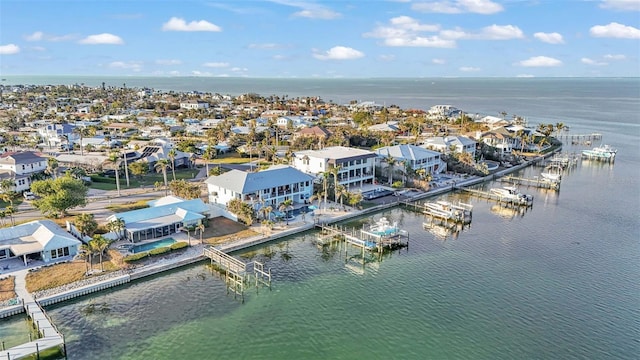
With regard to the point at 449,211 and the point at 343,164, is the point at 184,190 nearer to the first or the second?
the point at 343,164

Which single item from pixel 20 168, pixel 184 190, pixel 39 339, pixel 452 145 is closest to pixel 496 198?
pixel 452 145

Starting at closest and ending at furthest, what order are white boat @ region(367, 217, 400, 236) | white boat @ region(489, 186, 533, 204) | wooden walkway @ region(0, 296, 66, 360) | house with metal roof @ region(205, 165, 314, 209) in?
wooden walkway @ region(0, 296, 66, 360) < white boat @ region(367, 217, 400, 236) < house with metal roof @ region(205, 165, 314, 209) < white boat @ region(489, 186, 533, 204)

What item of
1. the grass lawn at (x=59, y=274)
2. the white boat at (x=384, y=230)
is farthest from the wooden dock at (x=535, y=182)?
the grass lawn at (x=59, y=274)

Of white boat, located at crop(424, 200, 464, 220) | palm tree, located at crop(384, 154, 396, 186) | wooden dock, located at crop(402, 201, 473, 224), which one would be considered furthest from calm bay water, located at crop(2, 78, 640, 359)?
palm tree, located at crop(384, 154, 396, 186)

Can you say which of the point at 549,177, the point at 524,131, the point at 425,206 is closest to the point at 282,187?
the point at 425,206

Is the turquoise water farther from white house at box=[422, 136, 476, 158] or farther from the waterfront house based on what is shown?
white house at box=[422, 136, 476, 158]

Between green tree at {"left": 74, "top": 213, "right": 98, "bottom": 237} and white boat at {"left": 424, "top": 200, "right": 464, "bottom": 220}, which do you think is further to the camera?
white boat at {"left": 424, "top": 200, "right": 464, "bottom": 220}

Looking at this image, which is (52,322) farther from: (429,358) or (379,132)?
(379,132)

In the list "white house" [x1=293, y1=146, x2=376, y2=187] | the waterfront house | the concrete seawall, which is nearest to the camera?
the concrete seawall
